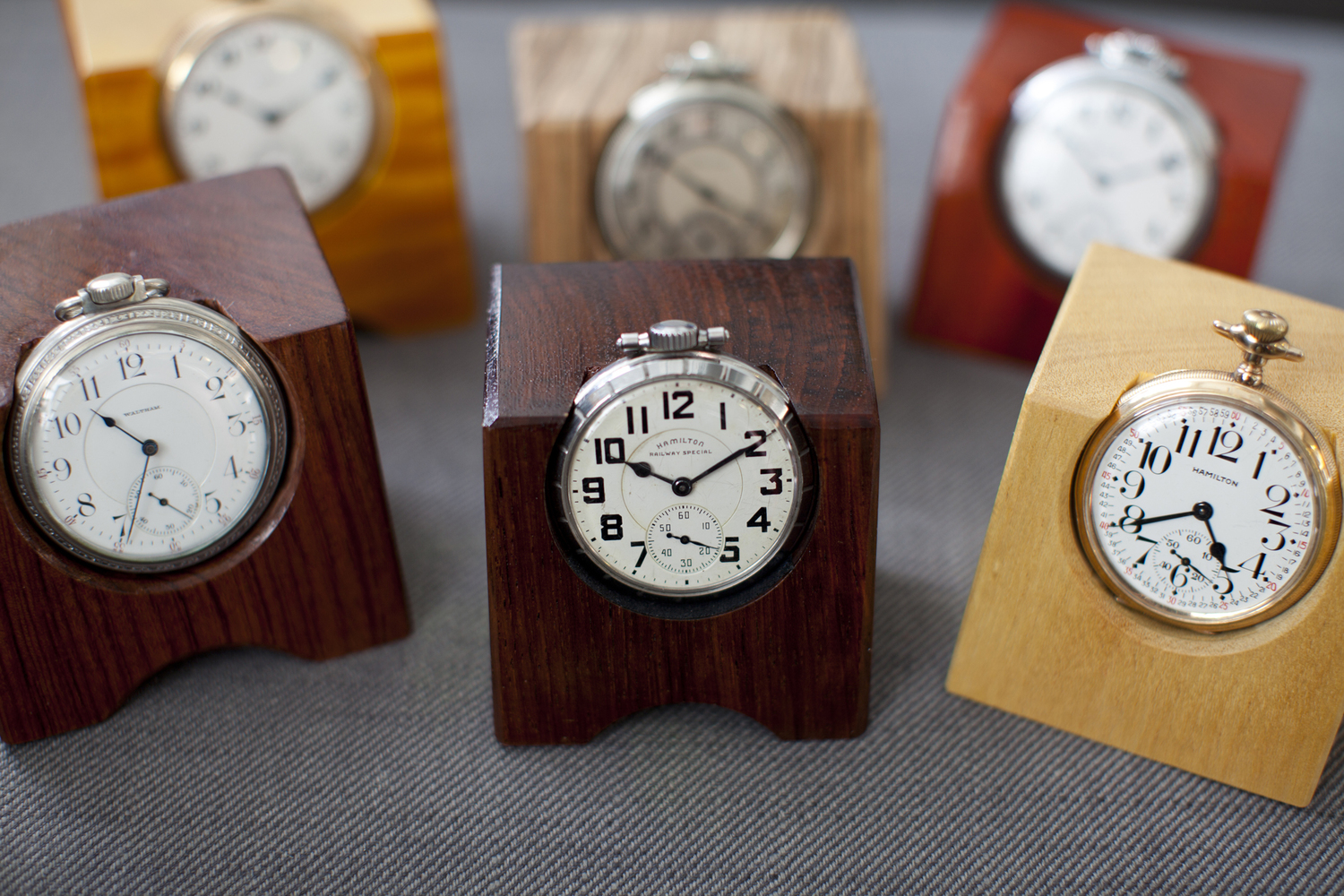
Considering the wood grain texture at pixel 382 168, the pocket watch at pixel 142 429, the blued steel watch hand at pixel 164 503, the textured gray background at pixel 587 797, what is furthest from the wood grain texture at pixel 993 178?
the blued steel watch hand at pixel 164 503

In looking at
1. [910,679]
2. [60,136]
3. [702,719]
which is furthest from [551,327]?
[60,136]

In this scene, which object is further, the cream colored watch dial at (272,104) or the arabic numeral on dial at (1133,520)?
the cream colored watch dial at (272,104)

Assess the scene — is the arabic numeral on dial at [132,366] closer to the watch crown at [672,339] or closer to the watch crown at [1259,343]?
the watch crown at [672,339]

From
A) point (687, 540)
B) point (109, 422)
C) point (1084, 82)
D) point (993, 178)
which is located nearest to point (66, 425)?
point (109, 422)

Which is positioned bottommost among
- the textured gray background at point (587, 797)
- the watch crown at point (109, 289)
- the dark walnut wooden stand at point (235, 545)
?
the textured gray background at point (587, 797)

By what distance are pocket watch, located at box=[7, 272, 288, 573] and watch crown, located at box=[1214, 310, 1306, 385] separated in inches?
43.3

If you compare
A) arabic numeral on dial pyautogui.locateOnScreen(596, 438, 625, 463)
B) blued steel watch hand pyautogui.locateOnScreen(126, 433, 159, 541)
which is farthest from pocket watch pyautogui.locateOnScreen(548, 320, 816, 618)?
blued steel watch hand pyautogui.locateOnScreen(126, 433, 159, 541)

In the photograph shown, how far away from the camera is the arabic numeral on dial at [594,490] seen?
1323 mm

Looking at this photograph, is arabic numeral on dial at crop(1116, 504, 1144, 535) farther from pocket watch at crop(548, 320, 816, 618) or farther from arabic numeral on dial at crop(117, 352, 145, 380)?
arabic numeral on dial at crop(117, 352, 145, 380)

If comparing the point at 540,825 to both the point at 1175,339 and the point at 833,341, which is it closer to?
the point at 833,341

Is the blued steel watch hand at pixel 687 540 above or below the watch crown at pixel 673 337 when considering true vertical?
below

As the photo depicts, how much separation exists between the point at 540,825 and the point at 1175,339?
0.94 m

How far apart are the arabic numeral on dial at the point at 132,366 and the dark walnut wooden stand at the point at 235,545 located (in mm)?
92

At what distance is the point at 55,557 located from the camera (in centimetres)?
139
